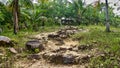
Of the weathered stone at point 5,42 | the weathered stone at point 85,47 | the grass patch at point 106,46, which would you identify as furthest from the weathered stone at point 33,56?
the grass patch at point 106,46

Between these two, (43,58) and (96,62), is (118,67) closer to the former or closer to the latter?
(96,62)

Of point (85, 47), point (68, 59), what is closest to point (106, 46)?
point (85, 47)

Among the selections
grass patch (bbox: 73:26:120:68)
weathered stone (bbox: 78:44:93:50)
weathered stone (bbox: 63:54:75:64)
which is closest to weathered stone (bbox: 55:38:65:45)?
grass patch (bbox: 73:26:120:68)

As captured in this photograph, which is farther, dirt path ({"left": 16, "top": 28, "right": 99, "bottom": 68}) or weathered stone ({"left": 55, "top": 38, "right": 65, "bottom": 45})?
weathered stone ({"left": 55, "top": 38, "right": 65, "bottom": 45})

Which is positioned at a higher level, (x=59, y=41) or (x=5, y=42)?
(x=5, y=42)

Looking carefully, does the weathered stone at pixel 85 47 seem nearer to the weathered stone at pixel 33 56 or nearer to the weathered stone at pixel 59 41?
the weathered stone at pixel 59 41

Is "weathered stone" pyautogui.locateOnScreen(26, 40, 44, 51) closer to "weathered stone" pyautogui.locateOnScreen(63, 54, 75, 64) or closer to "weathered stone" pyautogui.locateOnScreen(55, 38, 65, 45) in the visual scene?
"weathered stone" pyautogui.locateOnScreen(55, 38, 65, 45)

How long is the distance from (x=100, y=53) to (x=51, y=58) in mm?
2872

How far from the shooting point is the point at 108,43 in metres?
→ 17.6

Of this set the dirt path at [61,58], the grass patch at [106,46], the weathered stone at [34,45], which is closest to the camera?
the grass patch at [106,46]

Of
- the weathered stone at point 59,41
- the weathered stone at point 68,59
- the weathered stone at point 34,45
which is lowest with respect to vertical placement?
the weathered stone at point 68,59

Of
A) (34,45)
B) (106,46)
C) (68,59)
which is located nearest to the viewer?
(68,59)

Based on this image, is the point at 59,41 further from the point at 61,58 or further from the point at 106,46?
the point at 61,58

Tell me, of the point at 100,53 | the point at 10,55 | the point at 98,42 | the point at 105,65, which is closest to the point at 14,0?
the point at 10,55
